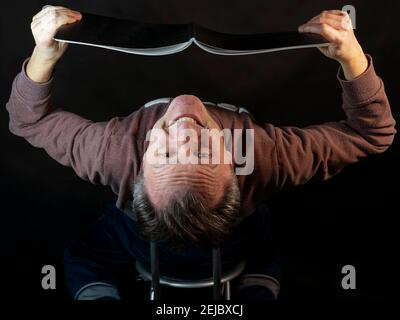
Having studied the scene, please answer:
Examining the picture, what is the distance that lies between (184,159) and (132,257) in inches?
11.0

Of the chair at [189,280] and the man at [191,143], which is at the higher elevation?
the man at [191,143]

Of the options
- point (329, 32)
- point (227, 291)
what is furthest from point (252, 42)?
point (227, 291)

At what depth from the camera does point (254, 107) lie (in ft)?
2.93

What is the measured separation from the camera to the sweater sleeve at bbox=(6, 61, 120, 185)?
0.63 m

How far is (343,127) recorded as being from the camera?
0.64 m

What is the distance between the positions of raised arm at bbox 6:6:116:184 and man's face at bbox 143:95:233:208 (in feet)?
0.29

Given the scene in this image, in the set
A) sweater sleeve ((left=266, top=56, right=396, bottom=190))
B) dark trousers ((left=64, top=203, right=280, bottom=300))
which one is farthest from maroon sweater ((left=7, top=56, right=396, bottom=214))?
dark trousers ((left=64, top=203, right=280, bottom=300))

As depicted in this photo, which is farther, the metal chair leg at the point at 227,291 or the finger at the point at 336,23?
the metal chair leg at the point at 227,291

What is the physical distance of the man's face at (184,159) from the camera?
0.56 m

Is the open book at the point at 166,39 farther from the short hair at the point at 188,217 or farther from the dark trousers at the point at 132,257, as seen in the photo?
the dark trousers at the point at 132,257

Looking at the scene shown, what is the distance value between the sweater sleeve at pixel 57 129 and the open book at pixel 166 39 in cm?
7

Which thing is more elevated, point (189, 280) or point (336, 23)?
point (336, 23)

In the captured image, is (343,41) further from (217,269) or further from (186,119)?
(217,269)

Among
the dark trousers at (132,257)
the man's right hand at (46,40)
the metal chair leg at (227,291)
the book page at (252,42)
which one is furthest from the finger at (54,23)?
the metal chair leg at (227,291)
